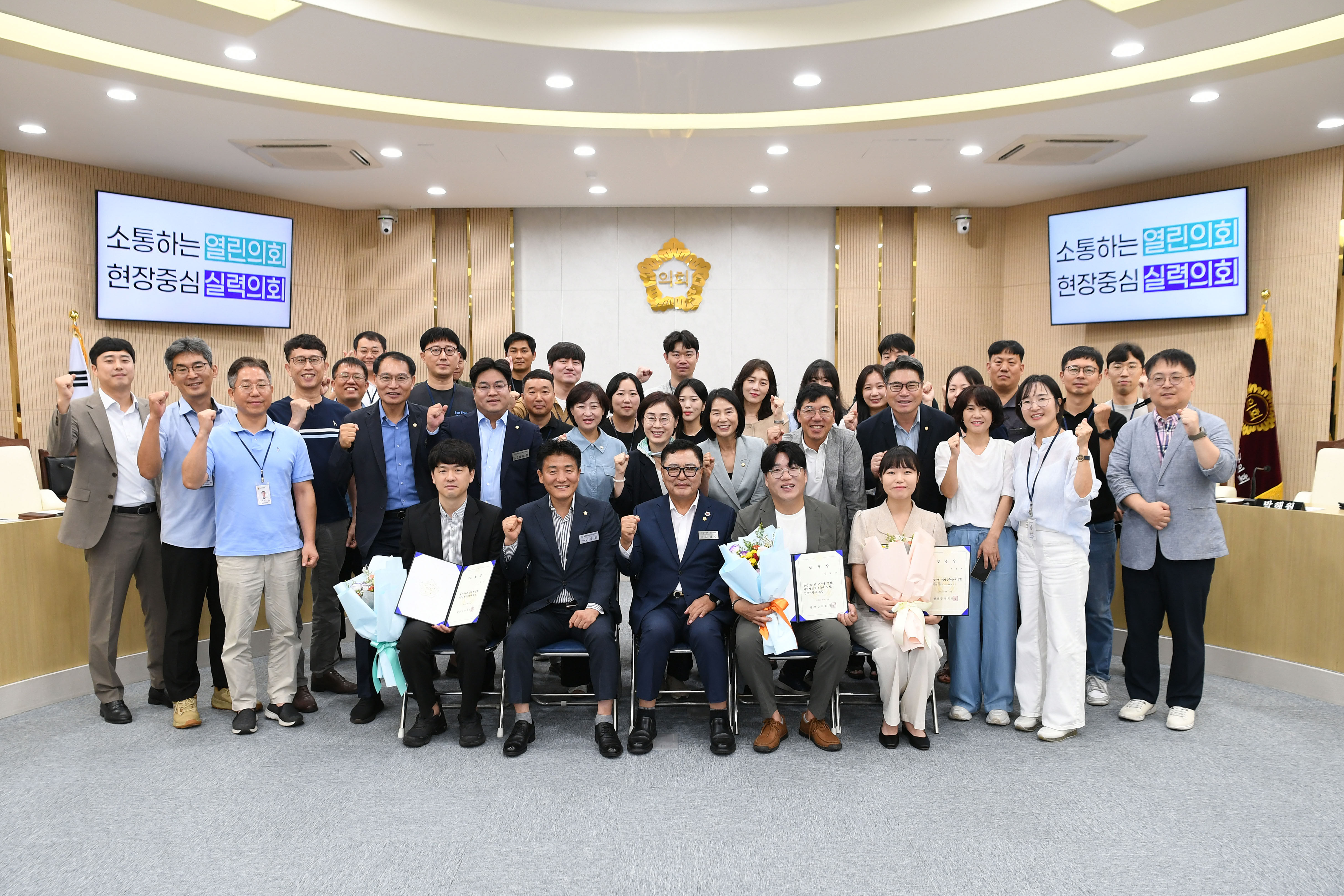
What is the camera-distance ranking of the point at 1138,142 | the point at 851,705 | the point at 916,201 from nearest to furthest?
the point at 851,705 → the point at 1138,142 → the point at 916,201

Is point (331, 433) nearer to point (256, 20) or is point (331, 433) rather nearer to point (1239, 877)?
point (256, 20)

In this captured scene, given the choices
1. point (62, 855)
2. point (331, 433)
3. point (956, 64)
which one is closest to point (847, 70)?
point (956, 64)

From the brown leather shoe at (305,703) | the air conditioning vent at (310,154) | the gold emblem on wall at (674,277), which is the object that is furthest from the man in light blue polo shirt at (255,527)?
the gold emblem on wall at (674,277)

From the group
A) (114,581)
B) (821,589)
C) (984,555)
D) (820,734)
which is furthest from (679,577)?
(114,581)

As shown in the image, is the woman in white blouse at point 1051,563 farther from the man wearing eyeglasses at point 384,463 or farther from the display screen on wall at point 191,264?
Result: the display screen on wall at point 191,264

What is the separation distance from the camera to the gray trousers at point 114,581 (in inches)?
162

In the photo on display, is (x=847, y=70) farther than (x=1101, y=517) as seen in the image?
Yes

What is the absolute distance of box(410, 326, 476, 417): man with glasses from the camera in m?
4.84

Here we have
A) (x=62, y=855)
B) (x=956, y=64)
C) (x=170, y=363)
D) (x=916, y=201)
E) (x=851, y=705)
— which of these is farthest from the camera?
(x=916, y=201)

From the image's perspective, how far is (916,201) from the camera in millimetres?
8922

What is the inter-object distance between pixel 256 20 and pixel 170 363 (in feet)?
7.02

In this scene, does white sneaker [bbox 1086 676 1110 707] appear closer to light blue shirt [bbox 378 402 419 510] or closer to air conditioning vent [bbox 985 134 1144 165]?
light blue shirt [bbox 378 402 419 510]

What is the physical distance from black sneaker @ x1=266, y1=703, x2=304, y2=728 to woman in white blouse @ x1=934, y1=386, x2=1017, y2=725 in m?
3.32

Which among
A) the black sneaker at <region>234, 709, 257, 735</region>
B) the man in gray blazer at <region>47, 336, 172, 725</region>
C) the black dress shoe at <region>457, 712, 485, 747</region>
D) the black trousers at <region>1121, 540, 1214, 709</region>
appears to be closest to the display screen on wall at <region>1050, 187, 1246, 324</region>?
the black trousers at <region>1121, 540, 1214, 709</region>
